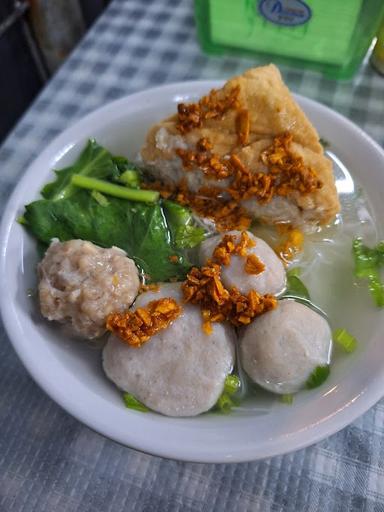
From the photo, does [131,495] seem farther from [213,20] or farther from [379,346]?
[213,20]

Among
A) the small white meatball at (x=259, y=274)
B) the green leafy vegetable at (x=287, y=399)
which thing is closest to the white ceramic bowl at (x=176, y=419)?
the green leafy vegetable at (x=287, y=399)

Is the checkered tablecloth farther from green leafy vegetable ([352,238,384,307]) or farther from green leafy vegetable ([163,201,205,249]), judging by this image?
green leafy vegetable ([163,201,205,249])

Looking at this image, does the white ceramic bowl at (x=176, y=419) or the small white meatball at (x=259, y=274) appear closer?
the white ceramic bowl at (x=176, y=419)

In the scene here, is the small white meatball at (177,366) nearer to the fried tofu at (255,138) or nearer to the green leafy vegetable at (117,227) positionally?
the green leafy vegetable at (117,227)

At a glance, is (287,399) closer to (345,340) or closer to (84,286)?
(345,340)

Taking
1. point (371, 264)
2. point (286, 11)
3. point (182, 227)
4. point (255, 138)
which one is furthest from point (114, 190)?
point (286, 11)

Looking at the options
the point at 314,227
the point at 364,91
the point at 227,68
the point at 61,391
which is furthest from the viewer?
the point at 227,68

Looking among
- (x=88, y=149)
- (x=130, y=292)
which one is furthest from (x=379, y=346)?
(x=88, y=149)
